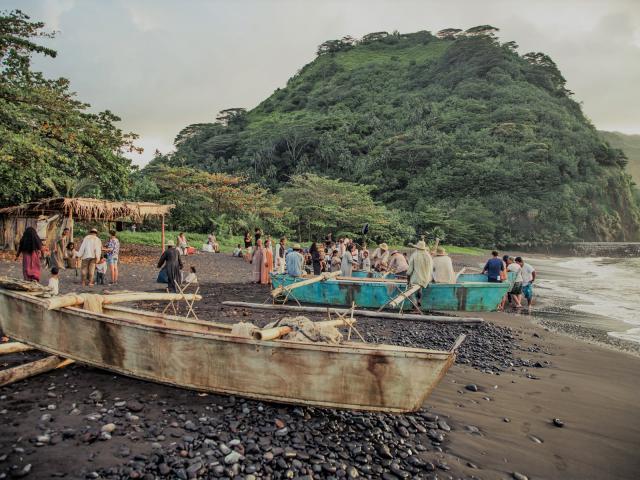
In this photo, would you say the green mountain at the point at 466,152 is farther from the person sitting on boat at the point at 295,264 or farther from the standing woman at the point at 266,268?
the person sitting on boat at the point at 295,264

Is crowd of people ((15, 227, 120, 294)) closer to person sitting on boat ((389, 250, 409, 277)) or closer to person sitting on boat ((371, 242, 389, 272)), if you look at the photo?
person sitting on boat ((389, 250, 409, 277))

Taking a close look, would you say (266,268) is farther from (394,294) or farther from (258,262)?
(394,294)

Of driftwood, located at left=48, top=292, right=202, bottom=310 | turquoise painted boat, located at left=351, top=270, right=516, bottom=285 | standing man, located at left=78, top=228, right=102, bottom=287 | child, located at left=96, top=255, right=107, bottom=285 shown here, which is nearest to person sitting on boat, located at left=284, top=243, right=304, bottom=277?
turquoise painted boat, located at left=351, top=270, right=516, bottom=285

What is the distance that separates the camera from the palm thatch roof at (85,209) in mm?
16875

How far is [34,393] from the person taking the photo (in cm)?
516

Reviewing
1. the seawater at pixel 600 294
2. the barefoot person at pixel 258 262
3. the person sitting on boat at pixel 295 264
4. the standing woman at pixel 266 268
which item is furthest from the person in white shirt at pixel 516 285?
the barefoot person at pixel 258 262

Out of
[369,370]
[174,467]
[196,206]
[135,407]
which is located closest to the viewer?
[174,467]

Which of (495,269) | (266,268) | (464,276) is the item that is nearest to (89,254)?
(266,268)

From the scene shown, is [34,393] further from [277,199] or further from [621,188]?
[621,188]

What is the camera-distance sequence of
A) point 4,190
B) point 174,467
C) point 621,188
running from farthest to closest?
1. point 621,188
2. point 4,190
3. point 174,467

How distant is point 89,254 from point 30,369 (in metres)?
7.68

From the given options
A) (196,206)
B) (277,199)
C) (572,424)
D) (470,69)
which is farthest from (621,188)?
(572,424)

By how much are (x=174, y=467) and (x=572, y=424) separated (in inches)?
192

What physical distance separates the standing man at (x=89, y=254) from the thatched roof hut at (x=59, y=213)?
5.41m
